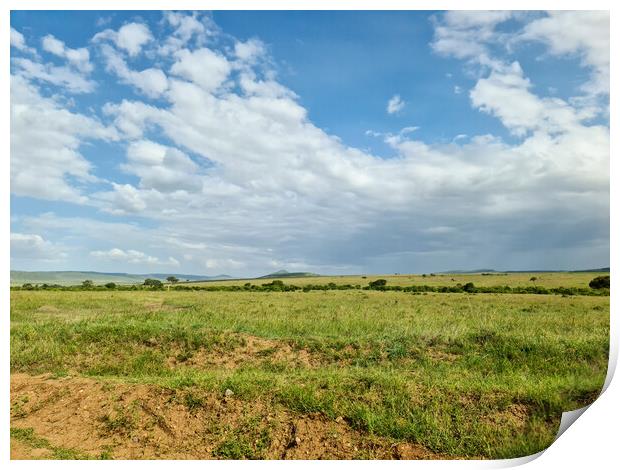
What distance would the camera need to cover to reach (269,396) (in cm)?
937

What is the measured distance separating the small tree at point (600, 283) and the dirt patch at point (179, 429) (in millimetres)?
32992

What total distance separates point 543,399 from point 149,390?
27.0 ft

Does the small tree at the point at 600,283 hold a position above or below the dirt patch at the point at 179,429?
above

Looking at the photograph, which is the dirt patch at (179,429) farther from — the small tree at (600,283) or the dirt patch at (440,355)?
the small tree at (600,283)

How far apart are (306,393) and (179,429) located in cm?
259

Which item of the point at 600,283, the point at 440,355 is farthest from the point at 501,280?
the point at 440,355

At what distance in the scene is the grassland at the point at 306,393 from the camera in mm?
8172

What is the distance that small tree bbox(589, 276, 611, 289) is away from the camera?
33.9 metres

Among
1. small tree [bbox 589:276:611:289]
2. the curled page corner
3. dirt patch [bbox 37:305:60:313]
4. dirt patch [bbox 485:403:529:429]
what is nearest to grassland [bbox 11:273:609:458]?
dirt patch [bbox 485:403:529:429]

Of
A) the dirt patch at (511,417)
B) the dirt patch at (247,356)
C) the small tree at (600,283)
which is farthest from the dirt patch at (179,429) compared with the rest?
the small tree at (600,283)

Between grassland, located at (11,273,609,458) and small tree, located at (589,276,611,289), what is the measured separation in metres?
23.9

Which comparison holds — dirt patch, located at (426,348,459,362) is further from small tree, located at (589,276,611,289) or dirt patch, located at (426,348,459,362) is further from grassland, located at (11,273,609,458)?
small tree, located at (589,276,611,289)
